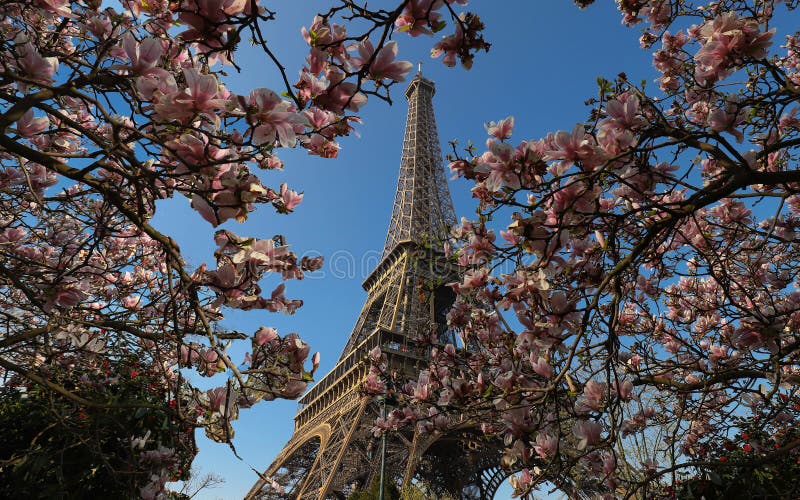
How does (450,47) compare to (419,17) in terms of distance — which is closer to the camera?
(419,17)

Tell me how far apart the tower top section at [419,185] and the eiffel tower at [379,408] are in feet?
0.28

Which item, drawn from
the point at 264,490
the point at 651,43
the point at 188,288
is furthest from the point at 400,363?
the point at 188,288

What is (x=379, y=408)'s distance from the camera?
1317cm

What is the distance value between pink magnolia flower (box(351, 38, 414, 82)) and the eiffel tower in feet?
28.4

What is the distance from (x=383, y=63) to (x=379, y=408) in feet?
40.7

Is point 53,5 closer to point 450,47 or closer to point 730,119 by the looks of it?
point 450,47

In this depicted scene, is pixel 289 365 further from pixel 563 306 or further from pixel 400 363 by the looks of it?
pixel 400 363

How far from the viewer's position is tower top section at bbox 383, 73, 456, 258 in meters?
29.6

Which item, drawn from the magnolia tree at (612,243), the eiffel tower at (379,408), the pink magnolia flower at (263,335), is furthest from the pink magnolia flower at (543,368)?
the eiffel tower at (379,408)

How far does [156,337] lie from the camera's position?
128 inches

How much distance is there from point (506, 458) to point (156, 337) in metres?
2.53

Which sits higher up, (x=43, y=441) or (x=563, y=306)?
(x=563, y=306)

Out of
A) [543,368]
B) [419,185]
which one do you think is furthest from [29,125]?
[419,185]

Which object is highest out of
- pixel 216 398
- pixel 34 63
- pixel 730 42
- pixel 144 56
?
pixel 730 42
